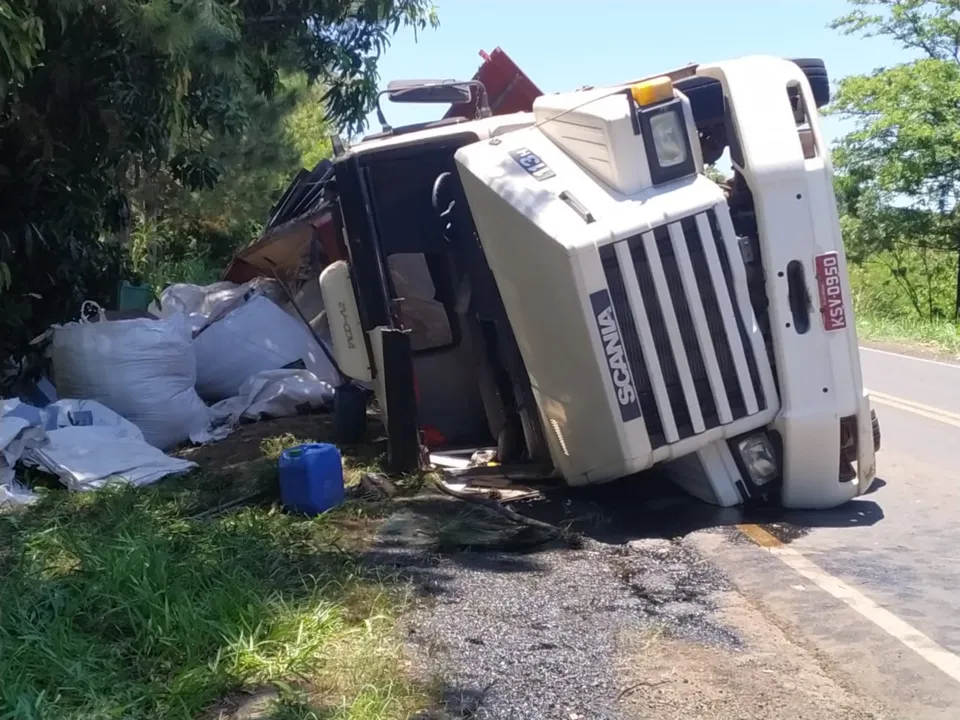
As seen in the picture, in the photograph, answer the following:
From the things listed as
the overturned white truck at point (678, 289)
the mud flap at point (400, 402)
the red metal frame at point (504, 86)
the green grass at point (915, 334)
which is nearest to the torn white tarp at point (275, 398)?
the red metal frame at point (504, 86)

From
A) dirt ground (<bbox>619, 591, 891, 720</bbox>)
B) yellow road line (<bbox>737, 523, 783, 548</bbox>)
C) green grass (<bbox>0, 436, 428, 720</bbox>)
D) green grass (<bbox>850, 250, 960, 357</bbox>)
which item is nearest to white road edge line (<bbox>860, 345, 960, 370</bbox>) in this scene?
green grass (<bbox>850, 250, 960, 357</bbox>)

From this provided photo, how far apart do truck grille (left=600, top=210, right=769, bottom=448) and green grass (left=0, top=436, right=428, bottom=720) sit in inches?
56.9

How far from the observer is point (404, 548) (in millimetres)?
4543

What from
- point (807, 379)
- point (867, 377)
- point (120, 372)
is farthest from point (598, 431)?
point (867, 377)

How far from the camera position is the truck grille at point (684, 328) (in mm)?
A: 4672

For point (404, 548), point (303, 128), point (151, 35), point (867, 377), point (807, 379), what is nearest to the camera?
point (404, 548)

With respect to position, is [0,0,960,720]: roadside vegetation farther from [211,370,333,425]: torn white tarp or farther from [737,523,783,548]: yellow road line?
[737,523,783,548]: yellow road line

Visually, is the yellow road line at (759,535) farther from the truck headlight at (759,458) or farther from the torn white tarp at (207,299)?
the torn white tarp at (207,299)

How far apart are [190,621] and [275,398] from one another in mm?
4604

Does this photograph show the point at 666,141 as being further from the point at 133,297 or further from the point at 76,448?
the point at 133,297

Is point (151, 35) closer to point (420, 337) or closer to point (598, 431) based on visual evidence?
point (420, 337)

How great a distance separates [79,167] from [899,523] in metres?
5.60

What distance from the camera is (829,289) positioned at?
4.90m

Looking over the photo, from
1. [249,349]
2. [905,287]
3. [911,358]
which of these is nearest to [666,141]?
[249,349]
